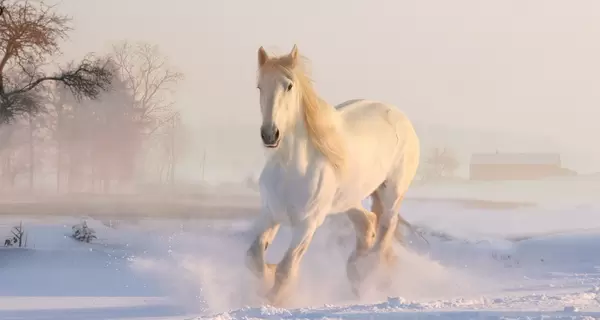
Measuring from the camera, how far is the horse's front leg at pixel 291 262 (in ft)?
15.7

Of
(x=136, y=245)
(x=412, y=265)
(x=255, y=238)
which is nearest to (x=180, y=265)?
(x=255, y=238)

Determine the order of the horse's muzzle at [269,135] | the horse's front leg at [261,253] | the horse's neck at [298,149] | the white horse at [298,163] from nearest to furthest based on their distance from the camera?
the horse's muzzle at [269,135] < the white horse at [298,163] < the horse's neck at [298,149] < the horse's front leg at [261,253]

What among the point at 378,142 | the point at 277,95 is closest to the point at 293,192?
the point at 277,95

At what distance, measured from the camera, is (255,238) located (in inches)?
198

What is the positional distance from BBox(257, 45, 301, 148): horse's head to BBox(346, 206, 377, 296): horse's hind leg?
136cm

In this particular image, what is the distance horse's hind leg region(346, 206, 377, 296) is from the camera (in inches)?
228

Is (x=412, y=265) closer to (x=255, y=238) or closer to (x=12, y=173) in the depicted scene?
(x=255, y=238)

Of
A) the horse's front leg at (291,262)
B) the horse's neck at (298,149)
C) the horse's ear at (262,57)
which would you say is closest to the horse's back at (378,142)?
the horse's neck at (298,149)

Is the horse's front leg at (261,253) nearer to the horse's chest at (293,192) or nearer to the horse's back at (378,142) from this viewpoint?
the horse's chest at (293,192)

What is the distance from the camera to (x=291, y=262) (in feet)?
15.7

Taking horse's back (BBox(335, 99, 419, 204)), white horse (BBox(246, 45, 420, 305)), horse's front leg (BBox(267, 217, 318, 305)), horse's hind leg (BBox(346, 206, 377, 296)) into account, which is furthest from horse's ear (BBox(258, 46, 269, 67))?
horse's hind leg (BBox(346, 206, 377, 296))

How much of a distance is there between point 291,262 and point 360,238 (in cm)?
124

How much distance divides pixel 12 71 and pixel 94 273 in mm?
3274

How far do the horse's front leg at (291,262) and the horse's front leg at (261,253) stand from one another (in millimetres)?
138
